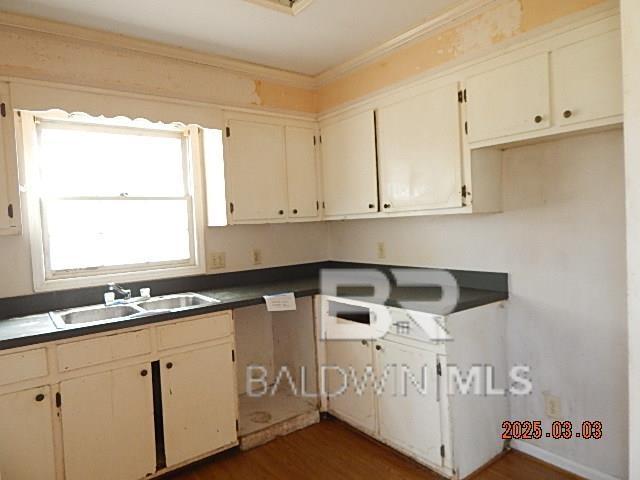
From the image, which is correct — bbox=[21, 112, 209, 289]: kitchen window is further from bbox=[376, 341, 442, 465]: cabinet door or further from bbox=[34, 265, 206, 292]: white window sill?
bbox=[376, 341, 442, 465]: cabinet door

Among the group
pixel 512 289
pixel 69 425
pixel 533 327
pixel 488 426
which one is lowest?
pixel 488 426

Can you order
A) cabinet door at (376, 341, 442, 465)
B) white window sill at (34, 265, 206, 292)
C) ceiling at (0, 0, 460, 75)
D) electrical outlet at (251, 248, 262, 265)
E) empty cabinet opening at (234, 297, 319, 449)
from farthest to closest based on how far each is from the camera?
electrical outlet at (251, 248, 262, 265) → empty cabinet opening at (234, 297, 319, 449) → white window sill at (34, 265, 206, 292) → cabinet door at (376, 341, 442, 465) → ceiling at (0, 0, 460, 75)

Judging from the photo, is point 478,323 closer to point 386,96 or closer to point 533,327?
point 533,327

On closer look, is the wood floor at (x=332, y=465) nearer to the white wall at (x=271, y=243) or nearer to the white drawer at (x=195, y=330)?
the white drawer at (x=195, y=330)

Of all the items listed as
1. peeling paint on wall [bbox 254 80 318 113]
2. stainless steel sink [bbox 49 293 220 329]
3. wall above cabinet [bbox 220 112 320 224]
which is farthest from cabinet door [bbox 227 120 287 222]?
stainless steel sink [bbox 49 293 220 329]

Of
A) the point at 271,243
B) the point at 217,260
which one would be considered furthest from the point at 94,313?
the point at 271,243

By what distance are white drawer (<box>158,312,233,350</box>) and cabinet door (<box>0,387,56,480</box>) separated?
21.5 inches

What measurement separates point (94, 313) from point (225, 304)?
763 millimetres

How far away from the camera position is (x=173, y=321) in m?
2.19

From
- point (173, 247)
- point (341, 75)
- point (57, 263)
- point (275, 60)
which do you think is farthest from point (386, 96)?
point (57, 263)

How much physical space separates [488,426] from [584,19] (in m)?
2.02

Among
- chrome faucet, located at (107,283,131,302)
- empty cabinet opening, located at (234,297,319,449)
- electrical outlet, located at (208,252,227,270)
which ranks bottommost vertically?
empty cabinet opening, located at (234,297,319,449)

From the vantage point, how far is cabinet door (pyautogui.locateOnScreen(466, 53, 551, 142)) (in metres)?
1.86

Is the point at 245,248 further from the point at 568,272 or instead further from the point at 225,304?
the point at 568,272
